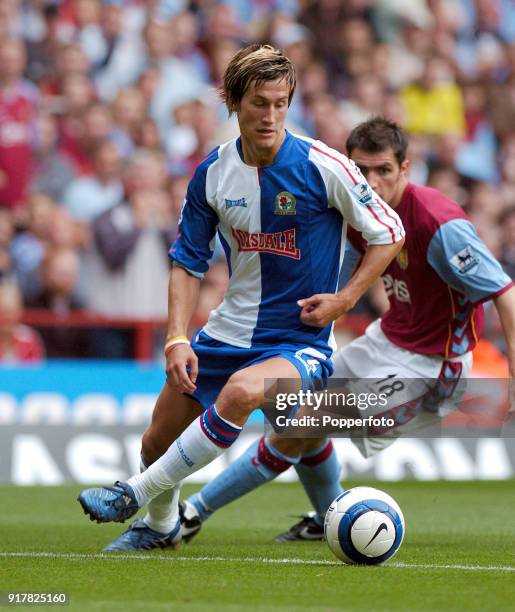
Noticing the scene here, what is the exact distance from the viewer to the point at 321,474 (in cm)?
694

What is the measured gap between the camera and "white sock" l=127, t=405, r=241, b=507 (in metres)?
5.45

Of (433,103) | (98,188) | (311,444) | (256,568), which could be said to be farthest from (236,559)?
(433,103)

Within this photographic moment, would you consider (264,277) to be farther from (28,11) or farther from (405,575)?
(28,11)

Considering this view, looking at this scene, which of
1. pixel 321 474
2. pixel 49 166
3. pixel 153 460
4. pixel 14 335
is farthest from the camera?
pixel 49 166

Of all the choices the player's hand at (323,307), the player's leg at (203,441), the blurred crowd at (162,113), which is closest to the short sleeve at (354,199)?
the player's hand at (323,307)

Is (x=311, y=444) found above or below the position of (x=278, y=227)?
below

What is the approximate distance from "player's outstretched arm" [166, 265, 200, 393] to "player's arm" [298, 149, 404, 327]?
1.86 ft

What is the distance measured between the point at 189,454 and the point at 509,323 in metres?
1.81

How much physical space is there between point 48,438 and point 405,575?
20.1 feet

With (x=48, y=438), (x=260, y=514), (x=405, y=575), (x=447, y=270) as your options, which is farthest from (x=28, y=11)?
(x=405, y=575)

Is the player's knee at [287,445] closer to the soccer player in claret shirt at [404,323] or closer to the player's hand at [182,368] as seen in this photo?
the soccer player in claret shirt at [404,323]

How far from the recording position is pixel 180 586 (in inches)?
189

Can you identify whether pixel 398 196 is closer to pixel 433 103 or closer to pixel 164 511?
pixel 164 511

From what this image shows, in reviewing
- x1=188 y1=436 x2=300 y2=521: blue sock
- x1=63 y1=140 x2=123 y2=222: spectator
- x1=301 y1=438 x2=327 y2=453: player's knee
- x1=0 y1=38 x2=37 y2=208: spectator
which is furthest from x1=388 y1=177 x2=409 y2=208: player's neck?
x1=0 y1=38 x2=37 y2=208: spectator
